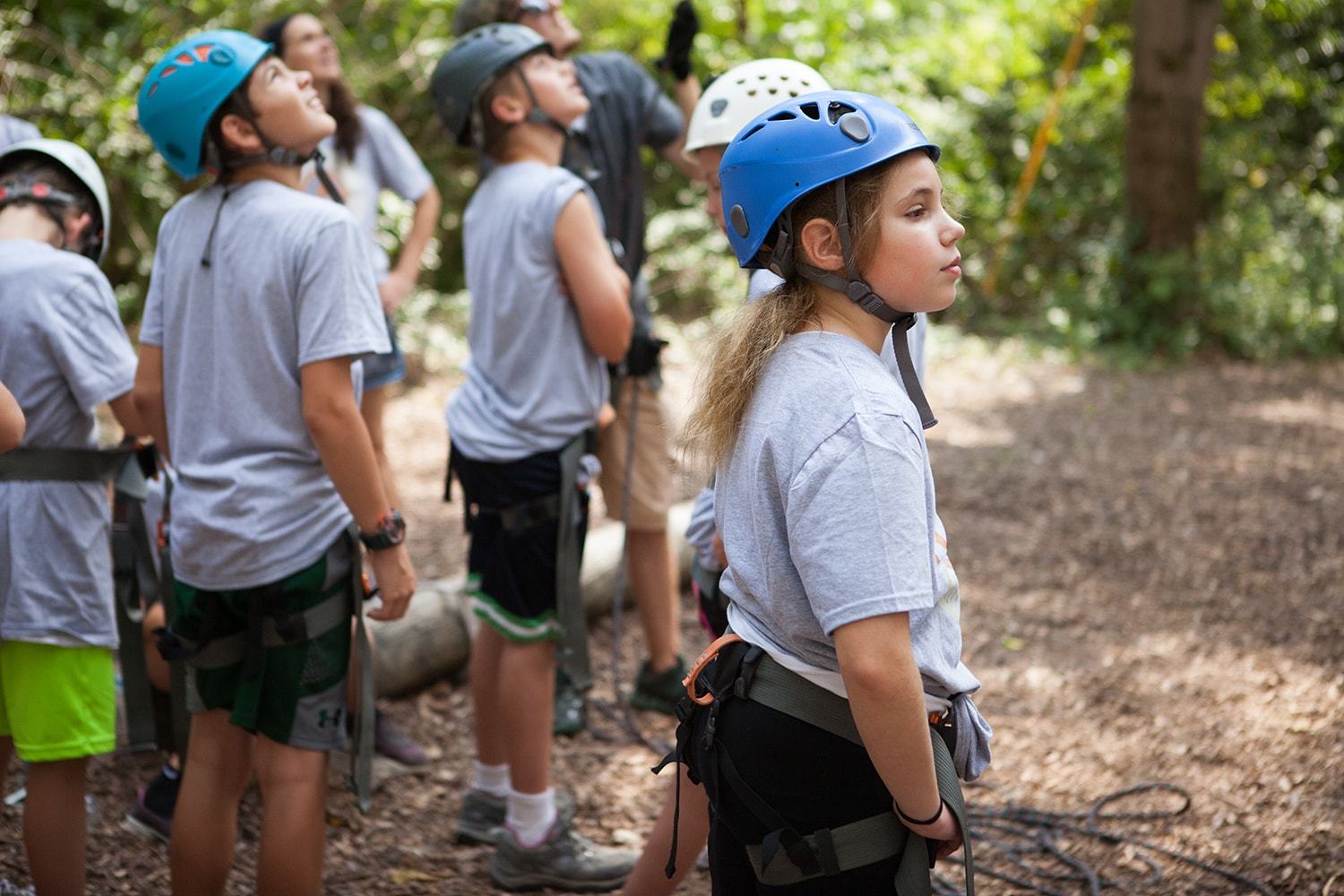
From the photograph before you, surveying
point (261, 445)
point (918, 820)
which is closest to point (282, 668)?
point (261, 445)

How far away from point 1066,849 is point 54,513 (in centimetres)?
284

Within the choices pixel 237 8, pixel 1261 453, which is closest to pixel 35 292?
pixel 237 8

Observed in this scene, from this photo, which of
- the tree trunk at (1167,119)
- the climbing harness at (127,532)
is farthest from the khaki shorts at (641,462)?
the tree trunk at (1167,119)

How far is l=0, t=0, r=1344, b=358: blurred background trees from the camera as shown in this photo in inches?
319

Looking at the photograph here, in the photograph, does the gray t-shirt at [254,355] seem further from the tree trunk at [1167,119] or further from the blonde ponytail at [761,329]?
the tree trunk at [1167,119]

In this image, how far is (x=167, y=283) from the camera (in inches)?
110

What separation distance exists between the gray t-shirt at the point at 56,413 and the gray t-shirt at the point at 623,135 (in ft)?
5.75

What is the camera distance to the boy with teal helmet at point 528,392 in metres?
3.43

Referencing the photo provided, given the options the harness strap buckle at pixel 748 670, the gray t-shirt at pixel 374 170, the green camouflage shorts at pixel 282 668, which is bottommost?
the green camouflage shorts at pixel 282 668

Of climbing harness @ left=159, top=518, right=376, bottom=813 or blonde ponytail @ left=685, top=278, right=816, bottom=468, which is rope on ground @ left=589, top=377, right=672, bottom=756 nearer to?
climbing harness @ left=159, top=518, right=376, bottom=813

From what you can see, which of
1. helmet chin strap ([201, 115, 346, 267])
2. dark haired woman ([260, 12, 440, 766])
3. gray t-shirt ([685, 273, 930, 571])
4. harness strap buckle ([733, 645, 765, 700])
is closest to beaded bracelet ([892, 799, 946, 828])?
harness strap buckle ([733, 645, 765, 700])

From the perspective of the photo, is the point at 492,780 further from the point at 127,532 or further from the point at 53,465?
the point at 53,465

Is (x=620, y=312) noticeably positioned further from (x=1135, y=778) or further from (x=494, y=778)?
(x=1135, y=778)

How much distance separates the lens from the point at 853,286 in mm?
2020
